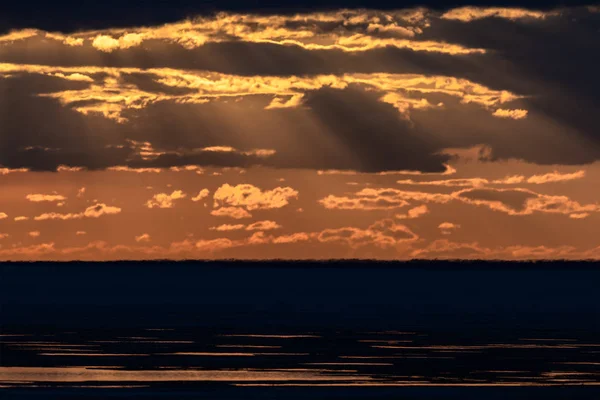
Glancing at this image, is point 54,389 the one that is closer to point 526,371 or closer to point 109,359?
point 109,359

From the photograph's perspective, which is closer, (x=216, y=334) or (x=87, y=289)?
(x=216, y=334)

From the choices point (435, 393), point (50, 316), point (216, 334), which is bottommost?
point (435, 393)

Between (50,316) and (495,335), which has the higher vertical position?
(50,316)

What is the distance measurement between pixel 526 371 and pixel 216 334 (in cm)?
2114

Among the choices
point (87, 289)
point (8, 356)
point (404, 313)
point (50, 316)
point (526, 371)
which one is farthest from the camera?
point (87, 289)

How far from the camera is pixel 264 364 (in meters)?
67.4

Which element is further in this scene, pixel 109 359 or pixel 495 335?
pixel 495 335

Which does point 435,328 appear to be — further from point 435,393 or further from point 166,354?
point 435,393

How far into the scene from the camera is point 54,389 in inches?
2354

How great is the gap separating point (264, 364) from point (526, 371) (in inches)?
342

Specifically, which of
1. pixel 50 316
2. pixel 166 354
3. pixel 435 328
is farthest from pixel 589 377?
pixel 50 316

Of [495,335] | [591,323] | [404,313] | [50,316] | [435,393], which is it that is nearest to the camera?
[435,393]

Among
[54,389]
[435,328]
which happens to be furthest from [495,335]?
[54,389]

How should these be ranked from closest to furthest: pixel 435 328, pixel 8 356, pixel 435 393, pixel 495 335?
pixel 435 393 < pixel 8 356 < pixel 495 335 < pixel 435 328
